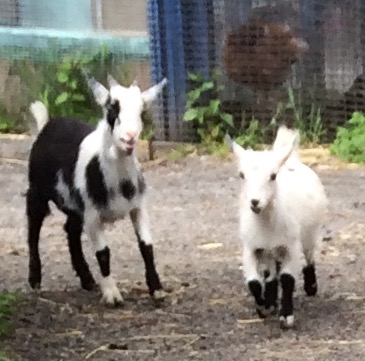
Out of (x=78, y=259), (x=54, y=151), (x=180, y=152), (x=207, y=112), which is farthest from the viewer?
(x=207, y=112)

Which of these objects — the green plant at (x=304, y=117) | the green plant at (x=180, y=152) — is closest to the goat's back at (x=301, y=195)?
the green plant at (x=180, y=152)

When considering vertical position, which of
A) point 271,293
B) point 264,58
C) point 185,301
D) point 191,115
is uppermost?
point 264,58

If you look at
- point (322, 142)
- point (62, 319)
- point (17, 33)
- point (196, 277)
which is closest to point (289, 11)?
point (322, 142)

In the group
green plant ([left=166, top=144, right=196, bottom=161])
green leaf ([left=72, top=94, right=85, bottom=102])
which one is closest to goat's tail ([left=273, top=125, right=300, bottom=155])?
green plant ([left=166, top=144, right=196, bottom=161])

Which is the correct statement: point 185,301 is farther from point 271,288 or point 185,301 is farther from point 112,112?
point 112,112

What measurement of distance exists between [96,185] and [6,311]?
70 centimetres

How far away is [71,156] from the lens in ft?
18.7

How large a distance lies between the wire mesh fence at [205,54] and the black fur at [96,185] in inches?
212

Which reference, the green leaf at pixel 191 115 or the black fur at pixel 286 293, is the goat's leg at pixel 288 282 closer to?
the black fur at pixel 286 293

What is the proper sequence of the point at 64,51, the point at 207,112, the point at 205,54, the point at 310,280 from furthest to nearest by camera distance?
the point at 64,51, the point at 205,54, the point at 207,112, the point at 310,280

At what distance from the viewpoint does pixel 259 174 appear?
487 cm

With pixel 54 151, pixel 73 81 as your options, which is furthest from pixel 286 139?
pixel 73 81

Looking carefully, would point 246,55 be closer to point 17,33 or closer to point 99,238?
point 17,33

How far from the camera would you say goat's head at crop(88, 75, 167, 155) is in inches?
206
